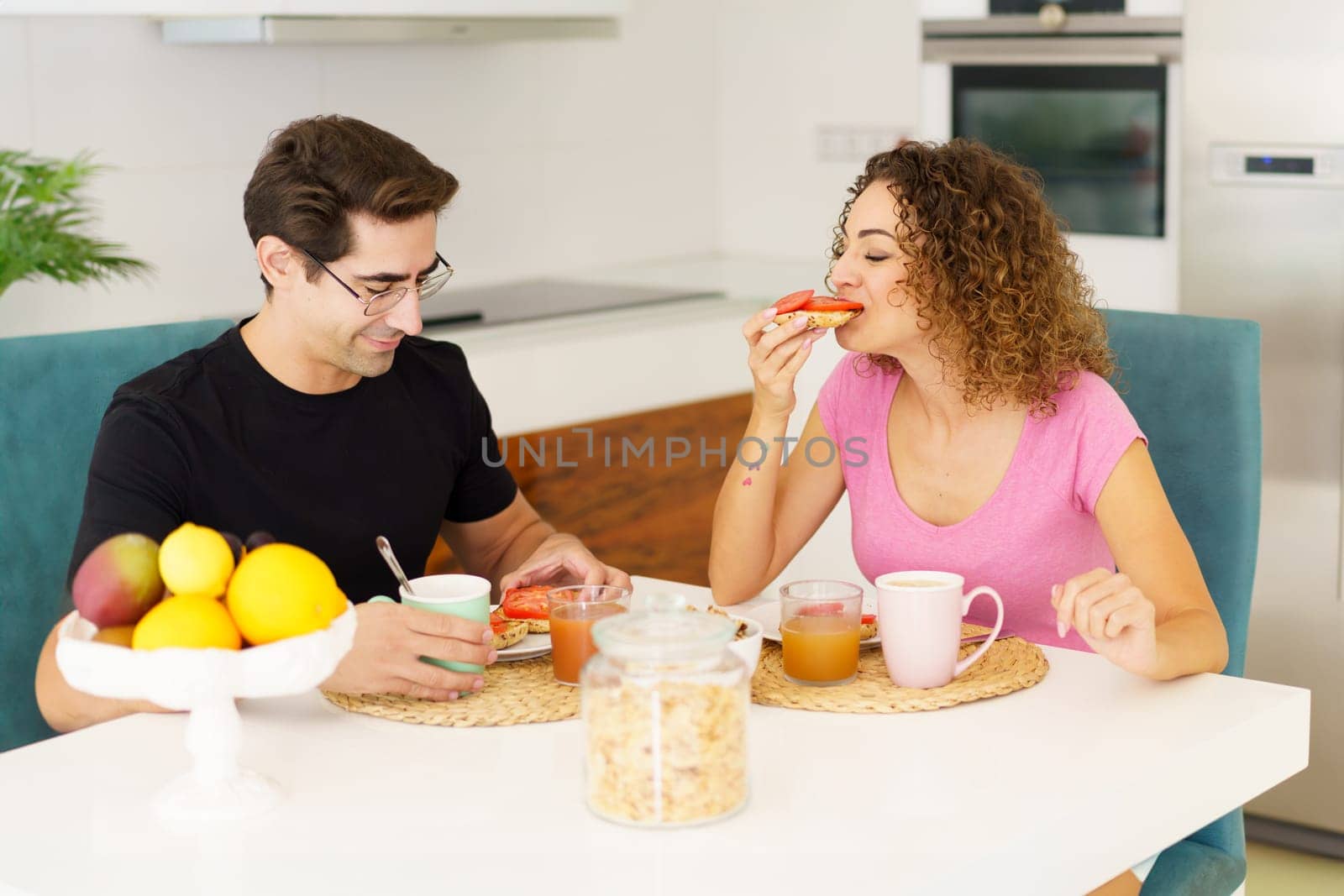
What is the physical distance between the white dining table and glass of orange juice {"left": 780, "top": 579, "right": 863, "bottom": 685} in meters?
0.07

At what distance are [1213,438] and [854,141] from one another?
7.47 ft

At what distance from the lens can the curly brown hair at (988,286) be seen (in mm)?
1759

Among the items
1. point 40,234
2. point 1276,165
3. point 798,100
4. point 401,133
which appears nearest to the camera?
point 40,234

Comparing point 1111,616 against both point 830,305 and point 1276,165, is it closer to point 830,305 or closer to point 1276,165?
point 830,305

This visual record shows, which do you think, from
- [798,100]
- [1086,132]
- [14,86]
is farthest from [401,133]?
[1086,132]

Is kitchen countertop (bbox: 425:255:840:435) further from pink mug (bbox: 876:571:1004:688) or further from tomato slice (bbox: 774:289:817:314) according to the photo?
pink mug (bbox: 876:571:1004:688)

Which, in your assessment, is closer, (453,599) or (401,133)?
(453,599)

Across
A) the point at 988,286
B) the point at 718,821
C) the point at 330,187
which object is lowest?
the point at 718,821

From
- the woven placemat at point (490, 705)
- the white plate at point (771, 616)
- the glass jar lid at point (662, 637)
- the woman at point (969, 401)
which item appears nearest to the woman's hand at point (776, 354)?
the woman at point (969, 401)

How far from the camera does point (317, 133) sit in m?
1.79

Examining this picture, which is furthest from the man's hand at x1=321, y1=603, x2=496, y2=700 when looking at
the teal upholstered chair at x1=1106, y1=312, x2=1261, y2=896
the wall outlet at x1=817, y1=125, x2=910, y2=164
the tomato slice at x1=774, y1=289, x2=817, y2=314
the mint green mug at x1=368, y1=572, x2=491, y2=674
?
the wall outlet at x1=817, y1=125, x2=910, y2=164

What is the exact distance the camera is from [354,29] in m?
3.10

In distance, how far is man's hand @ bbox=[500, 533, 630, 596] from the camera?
1.67 metres

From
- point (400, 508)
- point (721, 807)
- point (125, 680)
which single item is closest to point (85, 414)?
point (400, 508)
